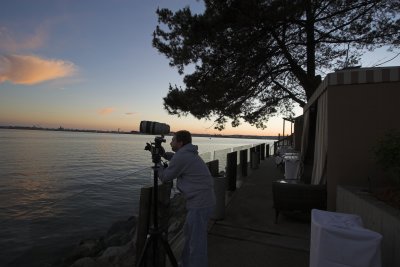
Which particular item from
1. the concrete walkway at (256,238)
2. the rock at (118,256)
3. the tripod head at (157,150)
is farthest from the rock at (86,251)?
the tripod head at (157,150)

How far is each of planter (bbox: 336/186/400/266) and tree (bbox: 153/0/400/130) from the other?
717 cm

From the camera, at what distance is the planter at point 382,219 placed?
3266 millimetres

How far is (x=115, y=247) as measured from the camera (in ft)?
25.5

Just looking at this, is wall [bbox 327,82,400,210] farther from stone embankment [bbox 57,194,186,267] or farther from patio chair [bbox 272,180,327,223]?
stone embankment [bbox 57,194,186,267]

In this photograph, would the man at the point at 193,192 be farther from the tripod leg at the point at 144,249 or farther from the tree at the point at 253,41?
the tree at the point at 253,41

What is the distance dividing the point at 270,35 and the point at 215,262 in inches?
357

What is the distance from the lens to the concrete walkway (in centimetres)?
474

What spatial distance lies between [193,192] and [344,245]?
1603 millimetres

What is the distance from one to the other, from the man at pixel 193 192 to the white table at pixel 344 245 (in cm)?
122

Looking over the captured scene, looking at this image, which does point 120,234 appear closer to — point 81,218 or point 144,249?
point 81,218

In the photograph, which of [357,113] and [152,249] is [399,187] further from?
[152,249]

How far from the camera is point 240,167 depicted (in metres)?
13.4

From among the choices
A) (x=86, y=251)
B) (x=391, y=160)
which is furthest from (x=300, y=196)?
(x=86, y=251)

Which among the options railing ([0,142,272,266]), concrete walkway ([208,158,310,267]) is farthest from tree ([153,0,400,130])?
concrete walkway ([208,158,310,267])
